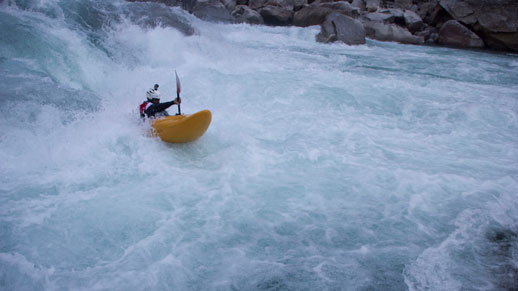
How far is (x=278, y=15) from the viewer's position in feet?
56.4

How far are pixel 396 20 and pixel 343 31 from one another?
6179 millimetres

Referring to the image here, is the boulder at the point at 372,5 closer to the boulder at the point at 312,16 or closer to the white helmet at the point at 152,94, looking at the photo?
the boulder at the point at 312,16

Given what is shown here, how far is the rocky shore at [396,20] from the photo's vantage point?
13266 millimetres

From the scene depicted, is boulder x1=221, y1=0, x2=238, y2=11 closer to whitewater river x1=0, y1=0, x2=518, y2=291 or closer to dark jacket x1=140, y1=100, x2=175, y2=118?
whitewater river x1=0, y1=0, x2=518, y2=291

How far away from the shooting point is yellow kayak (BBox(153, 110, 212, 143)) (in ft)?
13.3

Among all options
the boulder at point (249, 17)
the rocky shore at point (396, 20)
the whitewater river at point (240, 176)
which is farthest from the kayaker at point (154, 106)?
the boulder at point (249, 17)

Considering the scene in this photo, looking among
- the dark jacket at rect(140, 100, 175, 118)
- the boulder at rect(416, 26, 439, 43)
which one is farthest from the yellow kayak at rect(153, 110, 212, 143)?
the boulder at rect(416, 26, 439, 43)

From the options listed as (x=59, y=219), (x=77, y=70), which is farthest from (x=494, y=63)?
(x=59, y=219)

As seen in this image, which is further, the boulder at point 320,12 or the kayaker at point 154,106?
the boulder at point 320,12

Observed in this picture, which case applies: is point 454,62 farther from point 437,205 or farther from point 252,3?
point 252,3

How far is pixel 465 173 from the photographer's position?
161 inches

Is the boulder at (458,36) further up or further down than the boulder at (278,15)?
further down

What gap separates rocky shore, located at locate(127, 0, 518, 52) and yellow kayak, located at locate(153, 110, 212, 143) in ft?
33.0

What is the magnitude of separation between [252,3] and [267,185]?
18.6m
